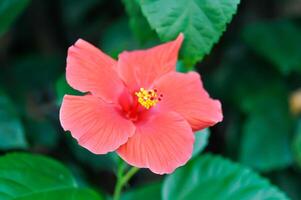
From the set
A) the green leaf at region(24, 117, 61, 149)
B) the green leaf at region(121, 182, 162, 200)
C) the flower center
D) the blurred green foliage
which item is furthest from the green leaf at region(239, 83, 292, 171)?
the flower center

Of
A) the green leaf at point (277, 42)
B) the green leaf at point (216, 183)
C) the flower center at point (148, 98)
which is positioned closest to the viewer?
the flower center at point (148, 98)

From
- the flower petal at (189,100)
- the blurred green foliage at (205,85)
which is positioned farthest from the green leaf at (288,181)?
the flower petal at (189,100)

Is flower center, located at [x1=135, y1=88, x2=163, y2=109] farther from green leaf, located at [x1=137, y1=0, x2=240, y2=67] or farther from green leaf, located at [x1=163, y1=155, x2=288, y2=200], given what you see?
green leaf, located at [x1=163, y1=155, x2=288, y2=200]

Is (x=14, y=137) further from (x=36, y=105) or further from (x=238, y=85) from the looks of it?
(x=238, y=85)

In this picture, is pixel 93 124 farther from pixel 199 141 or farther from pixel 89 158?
pixel 89 158

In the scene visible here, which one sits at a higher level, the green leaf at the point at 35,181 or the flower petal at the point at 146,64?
the flower petal at the point at 146,64

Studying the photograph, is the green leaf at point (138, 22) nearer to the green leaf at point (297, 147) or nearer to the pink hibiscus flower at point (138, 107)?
the pink hibiscus flower at point (138, 107)
